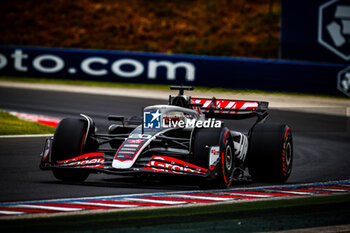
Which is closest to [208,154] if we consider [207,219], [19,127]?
[207,219]

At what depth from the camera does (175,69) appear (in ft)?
92.2

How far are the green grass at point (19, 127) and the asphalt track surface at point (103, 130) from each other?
99 centimetres

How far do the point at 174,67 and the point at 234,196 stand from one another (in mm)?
18886

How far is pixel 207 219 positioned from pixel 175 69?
20.4 meters

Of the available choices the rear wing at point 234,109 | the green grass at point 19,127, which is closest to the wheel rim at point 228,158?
the rear wing at point 234,109

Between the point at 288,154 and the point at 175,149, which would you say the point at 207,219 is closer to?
the point at 175,149

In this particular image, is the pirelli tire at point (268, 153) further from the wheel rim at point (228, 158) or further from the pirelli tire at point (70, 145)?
the pirelli tire at point (70, 145)

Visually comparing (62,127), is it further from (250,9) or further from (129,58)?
(250,9)

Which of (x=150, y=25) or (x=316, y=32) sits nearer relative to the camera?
(x=316, y=32)

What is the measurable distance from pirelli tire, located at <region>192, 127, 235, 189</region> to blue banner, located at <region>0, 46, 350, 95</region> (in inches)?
607

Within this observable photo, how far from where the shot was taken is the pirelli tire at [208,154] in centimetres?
959

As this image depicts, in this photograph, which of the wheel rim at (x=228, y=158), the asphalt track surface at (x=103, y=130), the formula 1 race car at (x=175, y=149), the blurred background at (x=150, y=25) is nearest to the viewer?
the formula 1 race car at (x=175, y=149)

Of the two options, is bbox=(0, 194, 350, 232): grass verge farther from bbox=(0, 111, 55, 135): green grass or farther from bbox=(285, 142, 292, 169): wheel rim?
bbox=(0, 111, 55, 135): green grass

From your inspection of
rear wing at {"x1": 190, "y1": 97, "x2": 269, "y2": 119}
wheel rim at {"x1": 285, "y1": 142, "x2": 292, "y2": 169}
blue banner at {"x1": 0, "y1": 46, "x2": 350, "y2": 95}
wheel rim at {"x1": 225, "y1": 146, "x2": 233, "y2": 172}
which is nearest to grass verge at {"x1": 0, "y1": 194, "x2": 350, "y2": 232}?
wheel rim at {"x1": 225, "y1": 146, "x2": 233, "y2": 172}
